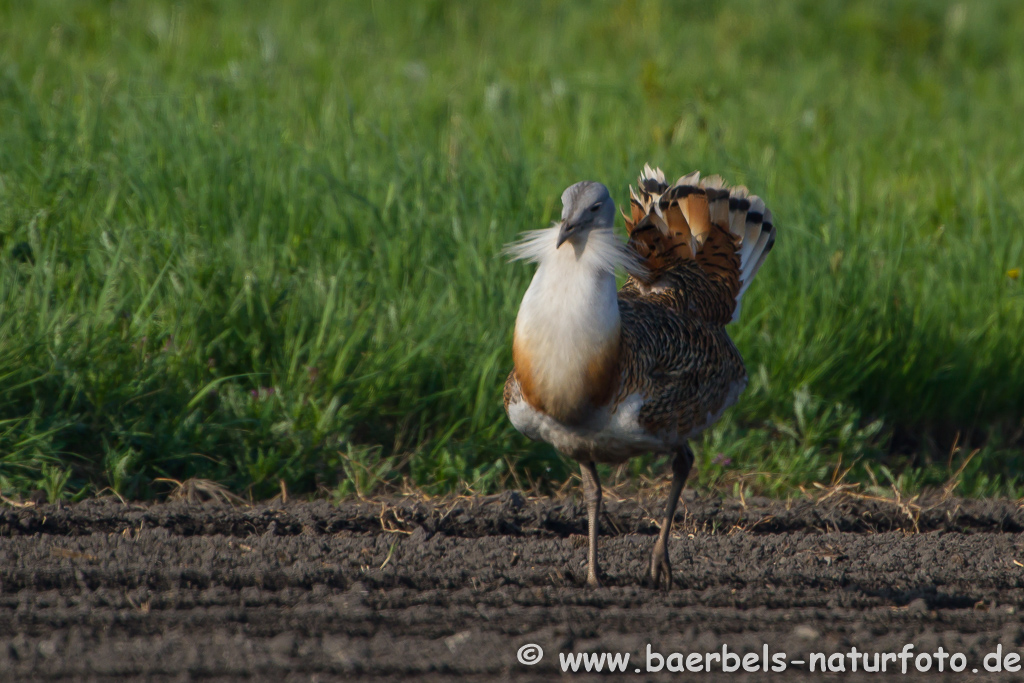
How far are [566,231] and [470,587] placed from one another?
1071mm

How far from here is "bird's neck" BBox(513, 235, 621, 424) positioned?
10.7ft

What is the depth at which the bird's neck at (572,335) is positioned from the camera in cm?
326

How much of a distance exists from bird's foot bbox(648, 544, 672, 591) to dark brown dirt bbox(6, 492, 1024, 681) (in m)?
0.08

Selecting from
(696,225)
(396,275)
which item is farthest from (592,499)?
(396,275)

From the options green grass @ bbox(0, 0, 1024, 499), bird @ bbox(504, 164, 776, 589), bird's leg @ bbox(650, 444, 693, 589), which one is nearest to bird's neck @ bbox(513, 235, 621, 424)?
bird @ bbox(504, 164, 776, 589)

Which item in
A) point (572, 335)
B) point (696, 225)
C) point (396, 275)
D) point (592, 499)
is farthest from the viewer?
point (396, 275)

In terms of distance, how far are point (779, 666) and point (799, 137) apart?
4.72 m

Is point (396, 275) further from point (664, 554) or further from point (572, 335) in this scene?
point (664, 554)

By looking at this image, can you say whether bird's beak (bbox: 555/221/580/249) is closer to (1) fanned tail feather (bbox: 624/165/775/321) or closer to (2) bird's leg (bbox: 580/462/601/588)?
(2) bird's leg (bbox: 580/462/601/588)

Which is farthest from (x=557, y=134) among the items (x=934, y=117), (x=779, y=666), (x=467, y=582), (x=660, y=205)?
(x=779, y=666)

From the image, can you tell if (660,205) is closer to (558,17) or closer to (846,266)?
(846,266)

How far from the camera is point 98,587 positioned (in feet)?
10.4

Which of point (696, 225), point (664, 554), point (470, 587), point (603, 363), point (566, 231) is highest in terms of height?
point (566, 231)

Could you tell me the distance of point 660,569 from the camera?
3.44 m
